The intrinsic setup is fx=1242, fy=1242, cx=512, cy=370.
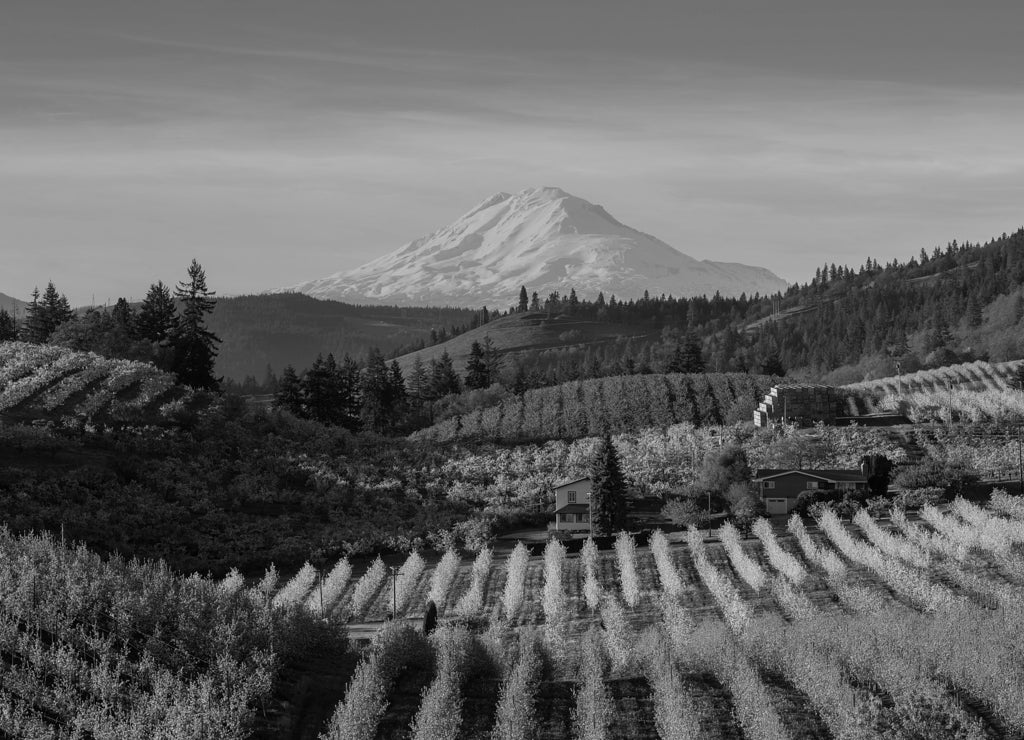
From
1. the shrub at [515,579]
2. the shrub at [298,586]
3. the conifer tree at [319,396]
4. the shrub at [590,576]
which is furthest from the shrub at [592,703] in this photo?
the conifer tree at [319,396]

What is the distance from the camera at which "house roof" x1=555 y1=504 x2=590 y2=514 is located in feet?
251

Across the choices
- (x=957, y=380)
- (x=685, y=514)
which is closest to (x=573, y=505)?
(x=685, y=514)

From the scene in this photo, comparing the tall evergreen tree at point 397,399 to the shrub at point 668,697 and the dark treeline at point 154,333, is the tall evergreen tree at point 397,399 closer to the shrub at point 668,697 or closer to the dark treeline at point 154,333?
the dark treeline at point 154,333

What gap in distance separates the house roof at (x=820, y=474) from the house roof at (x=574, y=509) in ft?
38.0

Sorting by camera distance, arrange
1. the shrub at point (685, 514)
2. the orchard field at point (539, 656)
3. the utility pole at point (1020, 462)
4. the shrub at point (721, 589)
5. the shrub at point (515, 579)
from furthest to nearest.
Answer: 1. the utility pole at point (1020, 462)
2. the shrub at point (685, 514)
3. the shrub at point (515, 579)
4. the shrub at point (721, 589)
5. the orchard field at point (539, 656)

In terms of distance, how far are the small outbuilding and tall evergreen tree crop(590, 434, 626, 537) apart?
34.6 ft

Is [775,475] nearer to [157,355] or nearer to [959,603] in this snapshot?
[959,603]

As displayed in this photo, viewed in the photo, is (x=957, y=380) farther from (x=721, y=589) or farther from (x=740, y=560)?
(x=721, y=589)

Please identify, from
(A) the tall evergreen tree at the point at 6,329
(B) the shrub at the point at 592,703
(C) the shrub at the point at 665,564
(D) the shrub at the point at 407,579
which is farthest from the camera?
(A) the tall evergreen tree at the point at 6,329

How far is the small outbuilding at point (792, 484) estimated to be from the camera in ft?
257

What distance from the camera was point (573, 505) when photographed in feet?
253

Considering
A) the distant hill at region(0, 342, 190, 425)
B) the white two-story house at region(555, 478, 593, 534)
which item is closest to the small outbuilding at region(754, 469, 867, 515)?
the white two-story house at region(555, 478, 593, 534)

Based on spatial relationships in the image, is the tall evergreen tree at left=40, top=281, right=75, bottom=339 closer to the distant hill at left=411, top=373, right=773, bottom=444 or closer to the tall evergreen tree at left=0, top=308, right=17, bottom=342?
the tall evergreen tree at left=0, top=308, right=17, bottom=342

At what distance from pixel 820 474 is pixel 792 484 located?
7.59 feet
